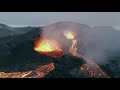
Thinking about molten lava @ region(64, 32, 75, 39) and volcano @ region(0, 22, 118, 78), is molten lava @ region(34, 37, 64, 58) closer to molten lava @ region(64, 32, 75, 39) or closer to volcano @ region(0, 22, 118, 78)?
volcano @ region(0, 22, 118, 78)

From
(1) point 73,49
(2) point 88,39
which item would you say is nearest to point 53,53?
(1) point 73,49

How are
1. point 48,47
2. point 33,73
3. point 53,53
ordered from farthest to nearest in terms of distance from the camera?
point 48,47
point 53,53
point 33,73

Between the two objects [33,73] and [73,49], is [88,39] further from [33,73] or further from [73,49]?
[33,73]

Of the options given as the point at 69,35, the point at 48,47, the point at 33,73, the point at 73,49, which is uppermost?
the point at 69,35

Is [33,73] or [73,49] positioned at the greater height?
[73,49]

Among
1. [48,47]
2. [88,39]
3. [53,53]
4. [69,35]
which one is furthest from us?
[88,39]

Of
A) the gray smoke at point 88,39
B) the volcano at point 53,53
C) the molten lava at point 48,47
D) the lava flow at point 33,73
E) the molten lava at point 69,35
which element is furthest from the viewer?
the molten lava at point 69,35

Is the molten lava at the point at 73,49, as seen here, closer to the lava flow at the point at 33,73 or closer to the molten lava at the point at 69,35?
the molten lava at the point at 69,35

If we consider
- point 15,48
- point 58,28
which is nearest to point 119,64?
point 58,28

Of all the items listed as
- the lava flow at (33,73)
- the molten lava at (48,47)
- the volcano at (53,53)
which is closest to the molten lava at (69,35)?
the volcano at (53,53)
